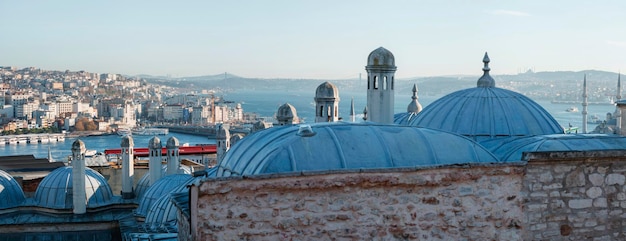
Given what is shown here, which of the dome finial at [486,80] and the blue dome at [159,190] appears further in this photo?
the blue dome at [159,190]

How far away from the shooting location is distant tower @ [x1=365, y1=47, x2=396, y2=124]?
10.8 metres

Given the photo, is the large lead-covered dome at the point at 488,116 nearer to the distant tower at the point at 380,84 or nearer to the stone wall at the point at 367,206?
the distant tower at the point at 380,84

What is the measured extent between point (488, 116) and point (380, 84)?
2.09 m

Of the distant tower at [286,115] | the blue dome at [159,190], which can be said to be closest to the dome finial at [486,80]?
the distant tower at [286,115]

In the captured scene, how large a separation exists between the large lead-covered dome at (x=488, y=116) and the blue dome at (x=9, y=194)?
893 centimetres

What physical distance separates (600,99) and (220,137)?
14874cm

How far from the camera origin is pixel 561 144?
6531 millimetres

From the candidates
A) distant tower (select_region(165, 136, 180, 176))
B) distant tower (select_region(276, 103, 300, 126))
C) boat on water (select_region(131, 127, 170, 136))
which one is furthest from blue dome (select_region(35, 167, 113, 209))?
boat on water (select_region(131, 127, 170, 136))

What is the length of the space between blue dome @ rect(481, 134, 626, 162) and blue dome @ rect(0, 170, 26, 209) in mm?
10562

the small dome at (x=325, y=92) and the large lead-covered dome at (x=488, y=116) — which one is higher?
the small dome at (x=325, y=92)

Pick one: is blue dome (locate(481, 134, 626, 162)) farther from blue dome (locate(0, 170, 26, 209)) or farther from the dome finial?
blue dome (locate(0, 170, 26, 209))

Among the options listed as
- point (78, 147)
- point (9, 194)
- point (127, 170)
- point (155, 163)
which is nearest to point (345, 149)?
point (78, 147)

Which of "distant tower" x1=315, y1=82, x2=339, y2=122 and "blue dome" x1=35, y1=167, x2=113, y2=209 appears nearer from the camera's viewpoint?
"distant tower" x1=315, y1=82, x2=339, y2=122

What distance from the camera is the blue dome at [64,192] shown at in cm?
1453
